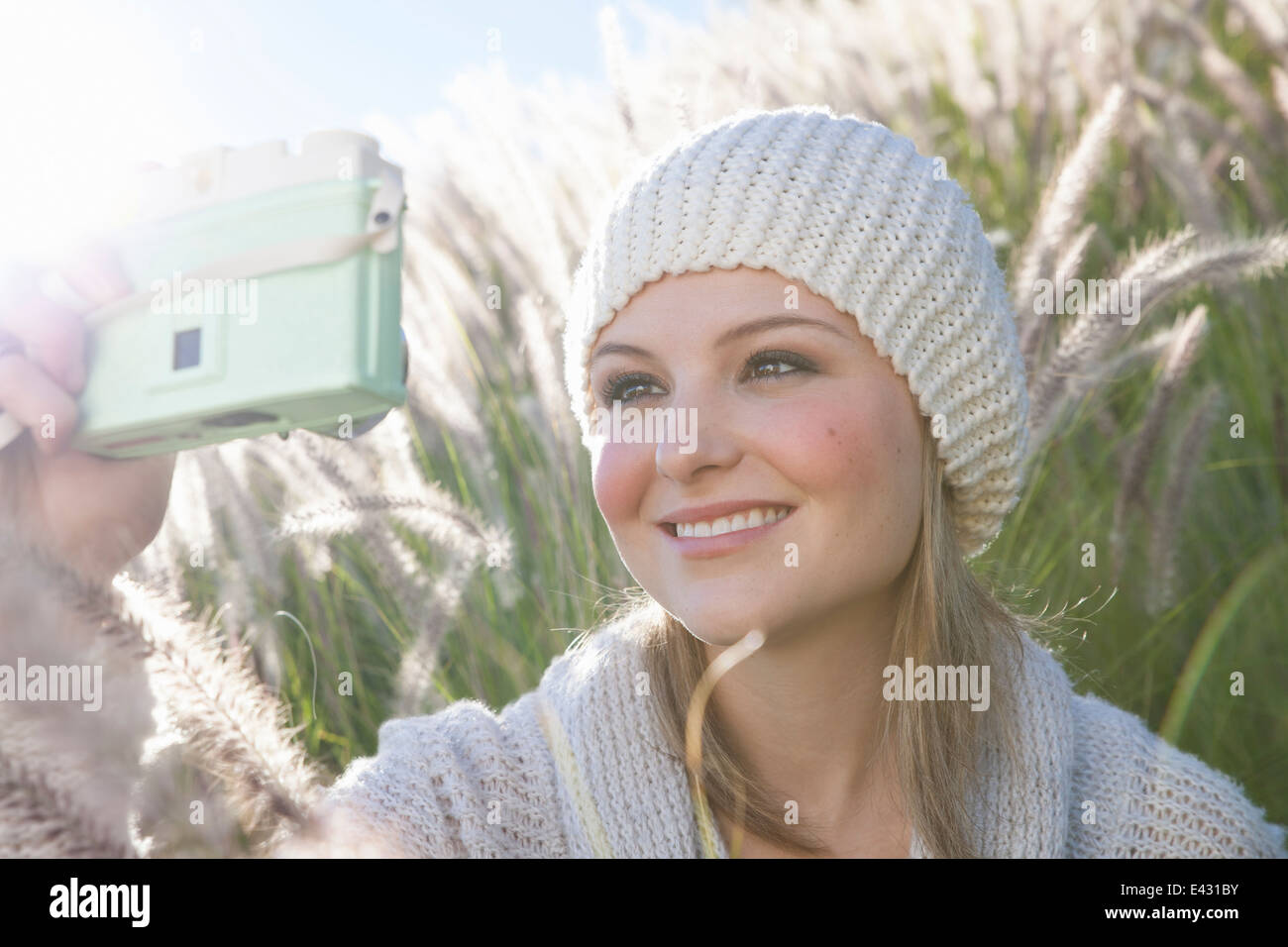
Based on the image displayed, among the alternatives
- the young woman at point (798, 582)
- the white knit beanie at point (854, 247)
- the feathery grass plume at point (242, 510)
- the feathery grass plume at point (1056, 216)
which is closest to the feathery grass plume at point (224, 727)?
the young woman at point (798, 582)

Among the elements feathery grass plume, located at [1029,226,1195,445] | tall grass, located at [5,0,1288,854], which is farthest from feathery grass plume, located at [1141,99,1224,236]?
feathery grass plume, located at [1029,226,1195,445]

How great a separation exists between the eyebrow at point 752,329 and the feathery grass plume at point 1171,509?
110 cm

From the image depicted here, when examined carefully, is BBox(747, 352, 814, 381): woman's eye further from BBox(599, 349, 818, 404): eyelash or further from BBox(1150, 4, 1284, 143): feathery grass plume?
BBox(1150, 4, 1284, 143): feathery grass plume

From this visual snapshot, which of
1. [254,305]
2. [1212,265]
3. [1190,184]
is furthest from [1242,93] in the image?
[254,305]

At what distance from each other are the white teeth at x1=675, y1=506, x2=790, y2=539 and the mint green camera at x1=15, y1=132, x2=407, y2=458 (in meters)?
0.55

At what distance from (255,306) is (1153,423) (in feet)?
6.32

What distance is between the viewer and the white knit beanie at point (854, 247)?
67.1 inches

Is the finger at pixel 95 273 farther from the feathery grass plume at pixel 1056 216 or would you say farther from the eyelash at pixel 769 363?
the feathery grass plume at pixel 1056 216

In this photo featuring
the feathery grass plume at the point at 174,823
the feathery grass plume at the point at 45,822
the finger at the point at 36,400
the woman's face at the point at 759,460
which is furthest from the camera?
the woman's face at the point at 759,460

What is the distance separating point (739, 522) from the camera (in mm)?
1607

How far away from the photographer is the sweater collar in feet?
5.65

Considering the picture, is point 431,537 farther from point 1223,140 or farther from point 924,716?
point 1223,140

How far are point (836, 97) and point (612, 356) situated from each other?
7.64 feet

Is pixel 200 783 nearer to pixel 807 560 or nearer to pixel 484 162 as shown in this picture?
pixel 807 560
